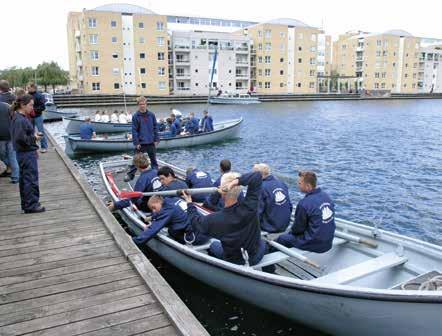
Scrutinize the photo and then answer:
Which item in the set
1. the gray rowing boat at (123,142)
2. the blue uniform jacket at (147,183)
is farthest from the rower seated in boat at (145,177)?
the gray rowing boat at (123,142)

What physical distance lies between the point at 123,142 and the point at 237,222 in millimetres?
16935

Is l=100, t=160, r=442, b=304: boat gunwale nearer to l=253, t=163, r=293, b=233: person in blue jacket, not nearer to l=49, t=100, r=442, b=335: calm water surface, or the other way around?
l=49, t=100, r=442, b=335: calm water surface

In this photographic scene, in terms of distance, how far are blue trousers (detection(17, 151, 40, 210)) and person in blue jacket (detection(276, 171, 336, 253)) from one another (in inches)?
188

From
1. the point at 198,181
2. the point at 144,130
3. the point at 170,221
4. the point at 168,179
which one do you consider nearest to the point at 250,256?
the point at 170,221

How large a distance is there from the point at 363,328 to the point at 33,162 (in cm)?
599

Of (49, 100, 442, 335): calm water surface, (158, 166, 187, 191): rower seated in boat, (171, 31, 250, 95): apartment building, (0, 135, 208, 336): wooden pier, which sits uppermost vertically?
(171, 31, 250, 95): apartment building

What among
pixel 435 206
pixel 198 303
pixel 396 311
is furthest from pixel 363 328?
pixel 435 206

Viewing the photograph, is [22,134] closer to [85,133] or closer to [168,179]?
[168,179]

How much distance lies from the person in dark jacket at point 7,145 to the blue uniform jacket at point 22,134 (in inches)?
75.7

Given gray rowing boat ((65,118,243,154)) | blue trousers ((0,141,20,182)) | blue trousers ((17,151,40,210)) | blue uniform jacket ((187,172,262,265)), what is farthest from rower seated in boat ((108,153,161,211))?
gray rowing boat ((65,118,243,154))

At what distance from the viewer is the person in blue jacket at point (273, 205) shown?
6680 mm

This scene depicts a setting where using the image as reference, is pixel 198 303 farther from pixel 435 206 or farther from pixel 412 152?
pixel 412 152

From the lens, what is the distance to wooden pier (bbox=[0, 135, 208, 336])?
151 inches

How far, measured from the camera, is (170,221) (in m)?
6.54
